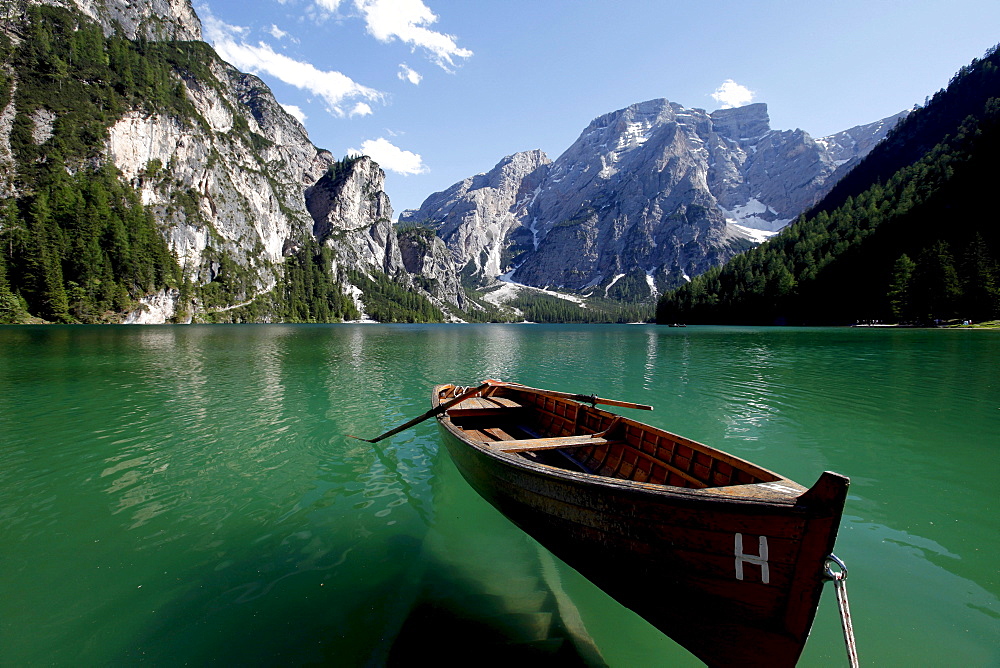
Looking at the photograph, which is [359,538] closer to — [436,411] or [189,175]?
[436,411]

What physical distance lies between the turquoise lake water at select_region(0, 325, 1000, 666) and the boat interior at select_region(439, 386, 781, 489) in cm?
189

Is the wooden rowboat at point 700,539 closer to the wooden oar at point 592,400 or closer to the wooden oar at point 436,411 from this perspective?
the wooden oar at point 592,400

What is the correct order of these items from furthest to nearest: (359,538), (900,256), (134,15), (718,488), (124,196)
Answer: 1. (134,15)
2. (124,196)
3. (900,256)
4. (359,538)
5. (718,488)

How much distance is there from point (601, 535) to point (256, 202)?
223376mm

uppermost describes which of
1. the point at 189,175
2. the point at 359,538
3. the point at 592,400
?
the point at 189,175

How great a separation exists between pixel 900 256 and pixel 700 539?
129375 millimetres

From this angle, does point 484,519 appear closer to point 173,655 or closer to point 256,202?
point 173,655

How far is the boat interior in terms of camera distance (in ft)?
20.8

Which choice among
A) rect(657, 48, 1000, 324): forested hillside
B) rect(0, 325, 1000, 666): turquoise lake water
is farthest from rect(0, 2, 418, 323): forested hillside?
rect(657, 48, 1000, 324): forested hillside

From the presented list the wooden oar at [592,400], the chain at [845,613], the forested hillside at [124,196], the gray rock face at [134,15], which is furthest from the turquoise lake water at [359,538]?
the gray rock face at [134,15]

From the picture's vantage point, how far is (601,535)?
17.5ft

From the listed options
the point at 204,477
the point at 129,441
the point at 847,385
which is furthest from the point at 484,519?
the point at 847,385

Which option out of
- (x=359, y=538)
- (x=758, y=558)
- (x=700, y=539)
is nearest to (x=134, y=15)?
(x=359, y=538)

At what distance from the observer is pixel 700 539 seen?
4395 mm
